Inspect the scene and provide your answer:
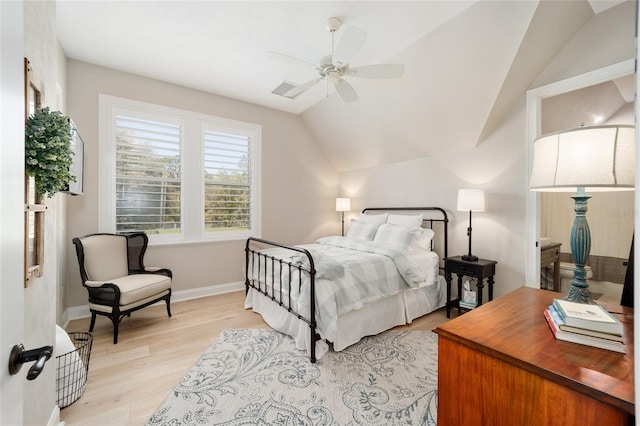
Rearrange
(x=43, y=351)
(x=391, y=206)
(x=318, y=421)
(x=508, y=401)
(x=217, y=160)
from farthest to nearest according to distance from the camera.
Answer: (x=391, y=206)
(x=217, y=160)
(x=318, y=421)
(x=508, y=401)
(x=43, y=351)

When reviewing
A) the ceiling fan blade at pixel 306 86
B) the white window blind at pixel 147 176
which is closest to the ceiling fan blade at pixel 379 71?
the ceiling fan blade at pixel 306 86

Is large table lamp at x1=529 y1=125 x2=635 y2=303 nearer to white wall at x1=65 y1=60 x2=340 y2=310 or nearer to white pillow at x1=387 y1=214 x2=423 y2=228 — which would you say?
white pillow at x1=387 y1=214 x2=423 y2=228

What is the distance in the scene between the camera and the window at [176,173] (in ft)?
11.1

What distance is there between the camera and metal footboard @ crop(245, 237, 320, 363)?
91.2 inches

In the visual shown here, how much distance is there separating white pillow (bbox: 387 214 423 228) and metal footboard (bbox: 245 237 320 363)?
61.5 inches

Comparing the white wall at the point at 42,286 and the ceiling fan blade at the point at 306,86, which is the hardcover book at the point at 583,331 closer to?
the white wall at the point at 42,286

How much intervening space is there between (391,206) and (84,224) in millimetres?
4091

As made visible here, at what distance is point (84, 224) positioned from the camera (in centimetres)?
322

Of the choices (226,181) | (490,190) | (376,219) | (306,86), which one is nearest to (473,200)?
(490,190)

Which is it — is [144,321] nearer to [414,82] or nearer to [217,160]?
[217,160]

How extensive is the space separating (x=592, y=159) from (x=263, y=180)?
13.0 ft

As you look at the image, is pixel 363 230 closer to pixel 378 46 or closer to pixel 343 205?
A: pixel 343 205

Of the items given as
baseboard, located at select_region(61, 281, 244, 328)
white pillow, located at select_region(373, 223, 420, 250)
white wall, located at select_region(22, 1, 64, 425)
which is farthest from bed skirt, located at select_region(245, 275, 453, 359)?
white wall, located at select_region(22, 1, 64, 425)

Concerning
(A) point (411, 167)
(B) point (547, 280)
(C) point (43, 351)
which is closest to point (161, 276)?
(C) point (43, 351)
